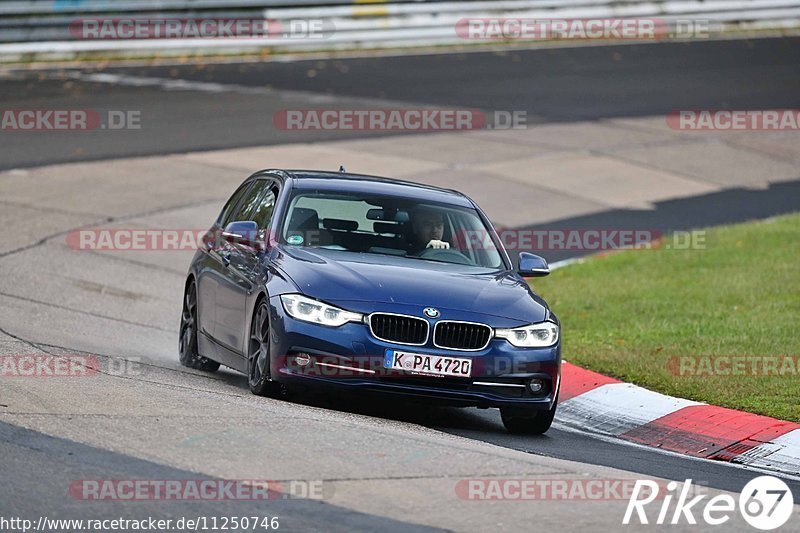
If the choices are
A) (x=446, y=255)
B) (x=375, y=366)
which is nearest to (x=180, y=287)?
(x=446, y=255)

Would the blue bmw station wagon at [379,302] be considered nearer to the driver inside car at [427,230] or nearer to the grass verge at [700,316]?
the driver inside car at [427,230]

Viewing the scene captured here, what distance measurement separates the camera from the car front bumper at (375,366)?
9.20 metres

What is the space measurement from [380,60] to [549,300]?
17081 millimetres

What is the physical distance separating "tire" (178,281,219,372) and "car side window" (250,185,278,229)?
86 cm

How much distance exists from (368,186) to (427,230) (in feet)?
1.91

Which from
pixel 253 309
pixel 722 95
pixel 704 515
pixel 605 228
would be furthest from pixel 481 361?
pixel 722 95

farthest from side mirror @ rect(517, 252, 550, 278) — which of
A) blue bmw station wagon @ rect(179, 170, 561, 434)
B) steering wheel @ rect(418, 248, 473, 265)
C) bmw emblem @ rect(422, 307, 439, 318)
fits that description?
bmw emblem @ rect(422, 307, 439, 318)

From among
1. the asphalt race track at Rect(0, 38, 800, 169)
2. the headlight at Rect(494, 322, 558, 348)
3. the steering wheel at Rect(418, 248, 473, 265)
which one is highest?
the steering wheel at Rect(418, 248, 473, 265)

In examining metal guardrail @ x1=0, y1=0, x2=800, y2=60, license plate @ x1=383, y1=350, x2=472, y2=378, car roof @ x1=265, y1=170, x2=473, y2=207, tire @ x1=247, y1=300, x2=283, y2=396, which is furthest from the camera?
metal guardrail @ x1=0, y1=0, x2=800, y2=60

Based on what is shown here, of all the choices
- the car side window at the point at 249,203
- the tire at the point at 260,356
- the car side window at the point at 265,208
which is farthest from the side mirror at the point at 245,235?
the car side window at the point at 249,203

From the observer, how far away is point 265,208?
441 inches

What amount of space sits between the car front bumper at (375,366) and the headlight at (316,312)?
34mm

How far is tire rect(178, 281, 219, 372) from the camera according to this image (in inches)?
460

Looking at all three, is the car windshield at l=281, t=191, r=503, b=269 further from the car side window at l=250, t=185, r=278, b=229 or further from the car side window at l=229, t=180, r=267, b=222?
the car side window at l=229, t=180, r=267, b=222
